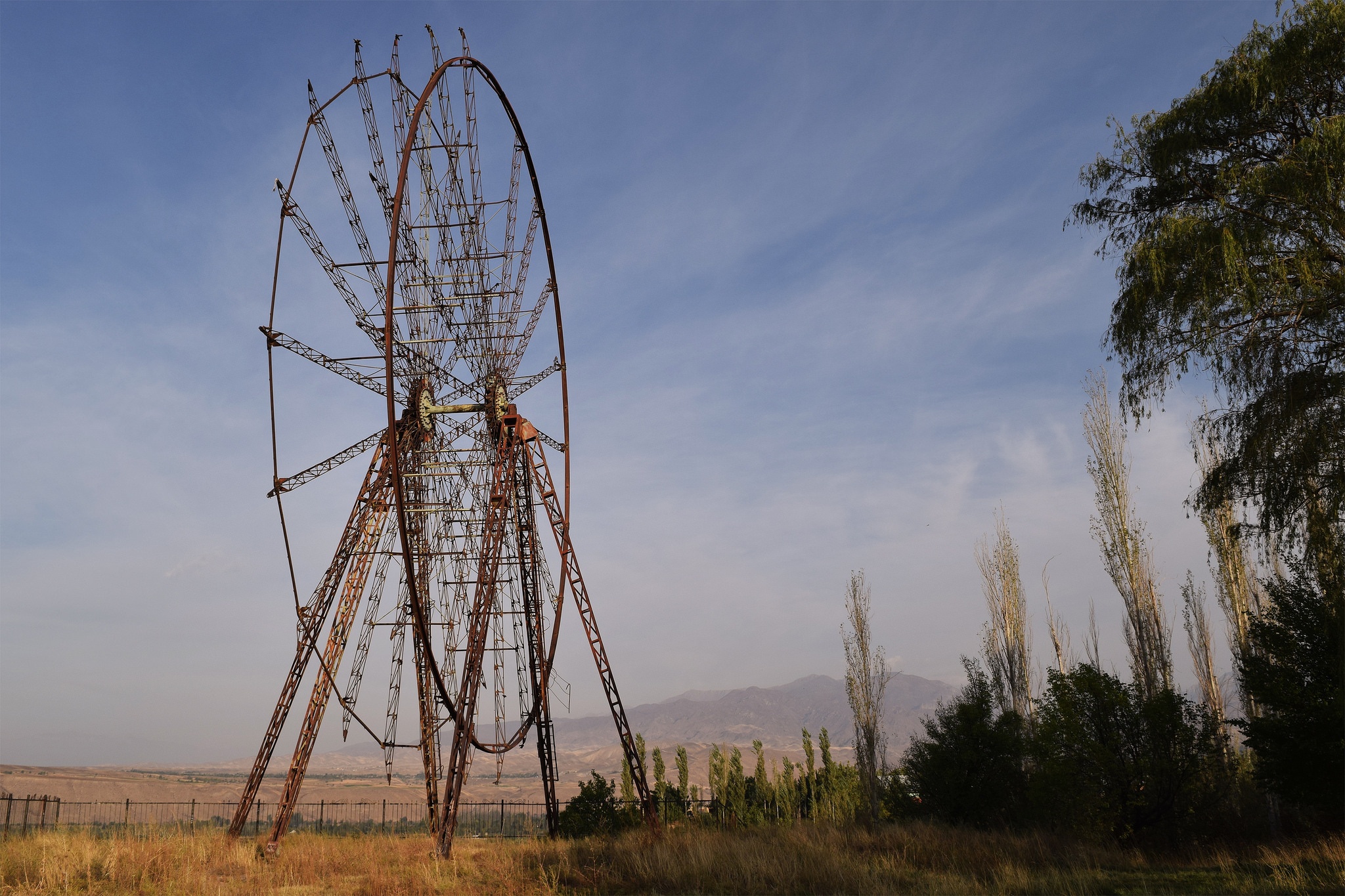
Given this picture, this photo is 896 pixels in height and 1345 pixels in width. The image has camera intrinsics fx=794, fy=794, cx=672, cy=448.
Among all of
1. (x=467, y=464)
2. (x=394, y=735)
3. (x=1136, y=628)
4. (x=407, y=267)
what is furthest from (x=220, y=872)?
(x=1136, y=628)

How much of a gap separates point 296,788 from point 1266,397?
1988 cm

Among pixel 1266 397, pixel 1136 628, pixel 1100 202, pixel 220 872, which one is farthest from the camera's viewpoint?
pixel 1136 628

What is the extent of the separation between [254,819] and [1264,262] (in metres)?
62.5

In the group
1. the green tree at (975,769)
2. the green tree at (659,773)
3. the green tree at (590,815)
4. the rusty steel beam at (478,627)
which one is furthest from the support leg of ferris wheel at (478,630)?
the green tree at (975,769)

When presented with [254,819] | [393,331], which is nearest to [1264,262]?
[393,331]

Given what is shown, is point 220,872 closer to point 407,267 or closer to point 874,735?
point 407,267

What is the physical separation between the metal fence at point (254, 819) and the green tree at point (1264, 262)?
16.3m

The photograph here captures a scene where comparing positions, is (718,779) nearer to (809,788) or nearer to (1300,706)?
(809,788)

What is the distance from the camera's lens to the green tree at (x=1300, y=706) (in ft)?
51.5

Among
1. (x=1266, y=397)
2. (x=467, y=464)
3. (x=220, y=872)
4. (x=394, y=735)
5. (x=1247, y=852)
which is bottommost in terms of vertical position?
(x=1247, y=852)

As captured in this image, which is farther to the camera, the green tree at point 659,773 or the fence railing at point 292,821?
the green tree at point 659,773

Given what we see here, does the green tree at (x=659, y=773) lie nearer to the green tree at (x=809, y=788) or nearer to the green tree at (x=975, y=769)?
the green tree at (x=809, y=788)

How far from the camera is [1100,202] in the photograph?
49.2 ft

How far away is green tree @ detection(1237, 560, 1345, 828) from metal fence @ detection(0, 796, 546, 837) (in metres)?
17.0
